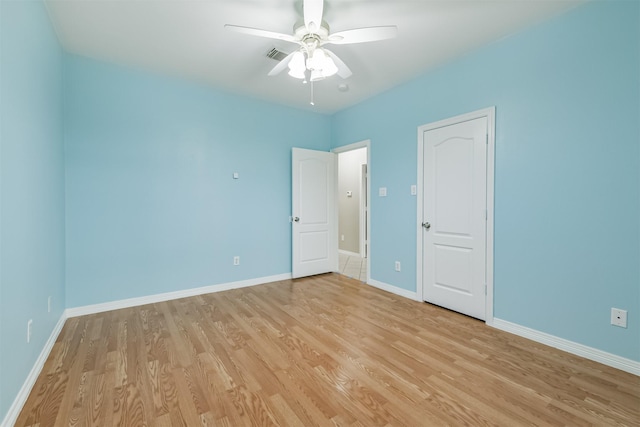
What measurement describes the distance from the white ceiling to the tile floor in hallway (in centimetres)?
A: 292

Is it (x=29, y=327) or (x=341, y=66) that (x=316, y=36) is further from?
(x=29, y=327)

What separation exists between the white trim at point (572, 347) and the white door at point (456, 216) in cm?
25

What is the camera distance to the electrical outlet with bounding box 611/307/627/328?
6.39 feet

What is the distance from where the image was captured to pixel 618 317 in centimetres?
197

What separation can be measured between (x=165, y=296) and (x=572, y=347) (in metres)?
4.03

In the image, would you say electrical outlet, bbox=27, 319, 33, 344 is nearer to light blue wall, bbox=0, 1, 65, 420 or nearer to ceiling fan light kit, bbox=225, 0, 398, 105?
light blue wall, bbox=0, 1, 65, 420

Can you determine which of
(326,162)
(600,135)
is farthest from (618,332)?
(326,162)

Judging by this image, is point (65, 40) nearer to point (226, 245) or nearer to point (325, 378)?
point (226, 245)

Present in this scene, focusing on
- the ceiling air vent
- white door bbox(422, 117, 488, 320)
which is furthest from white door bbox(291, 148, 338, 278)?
white door bbox(422, 117, 488, 320)

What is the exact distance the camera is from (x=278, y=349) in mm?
2221

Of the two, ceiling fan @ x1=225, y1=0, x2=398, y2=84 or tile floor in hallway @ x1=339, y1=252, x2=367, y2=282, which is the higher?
ceiling fan @ x1=225, y1=0, x2=398, y2=84

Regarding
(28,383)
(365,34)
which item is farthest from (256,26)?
(28,383)

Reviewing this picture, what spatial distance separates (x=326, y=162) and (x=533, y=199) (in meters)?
2.90

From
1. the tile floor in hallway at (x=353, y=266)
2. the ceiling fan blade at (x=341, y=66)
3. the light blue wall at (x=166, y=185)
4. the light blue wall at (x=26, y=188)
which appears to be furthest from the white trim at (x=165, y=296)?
the ceiling fan blade at (x=341, y=66)
